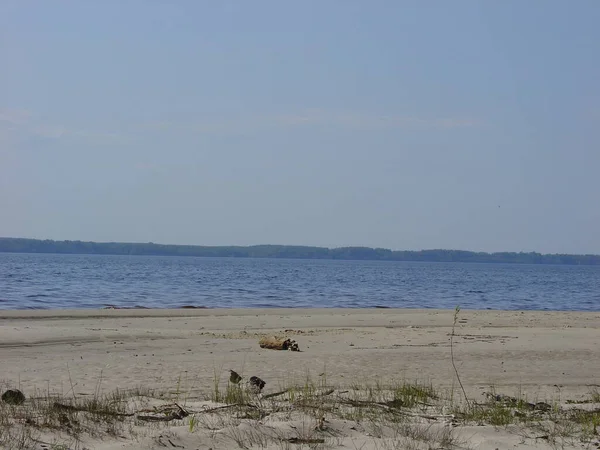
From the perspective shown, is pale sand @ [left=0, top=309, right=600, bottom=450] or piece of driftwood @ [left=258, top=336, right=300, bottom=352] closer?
pale sand @ [left=0, top=309, right=600, bottom=450]

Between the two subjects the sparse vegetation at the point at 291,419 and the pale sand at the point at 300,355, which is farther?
the pale sand at the point at 300,355

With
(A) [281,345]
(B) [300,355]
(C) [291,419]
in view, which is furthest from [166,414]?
(A) [281,345]

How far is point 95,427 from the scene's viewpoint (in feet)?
20.8

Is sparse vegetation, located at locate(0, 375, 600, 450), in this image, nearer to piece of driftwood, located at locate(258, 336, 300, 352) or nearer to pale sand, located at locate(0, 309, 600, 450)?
pale sand, located at locate(0, 309, 600, 450)

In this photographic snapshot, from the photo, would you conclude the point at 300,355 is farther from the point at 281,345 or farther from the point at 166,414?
the point at 166,414

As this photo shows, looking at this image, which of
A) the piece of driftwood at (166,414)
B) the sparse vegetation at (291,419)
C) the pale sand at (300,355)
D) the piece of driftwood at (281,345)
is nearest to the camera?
Answer: the sparse vegetation at (291,419)

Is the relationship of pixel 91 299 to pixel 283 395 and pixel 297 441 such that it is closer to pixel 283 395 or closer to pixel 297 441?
pixel 283 395

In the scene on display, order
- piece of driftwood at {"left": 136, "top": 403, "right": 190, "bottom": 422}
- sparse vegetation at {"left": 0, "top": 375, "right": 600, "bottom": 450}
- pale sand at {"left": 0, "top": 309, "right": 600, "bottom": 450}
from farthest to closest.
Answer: pale sand at {"left": 0, "top": 309, "right": 600, "bottom": 450}
piece of driftwood at {"left": 136, "top": 403, "right": 190, "bottom": 422}
sparse vegetation at {"left": 0, "top": 375, "right": 600, "bottom": 450}

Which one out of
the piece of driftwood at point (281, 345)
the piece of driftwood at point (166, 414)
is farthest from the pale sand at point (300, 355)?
the piece of driftwood at point (166, 414)

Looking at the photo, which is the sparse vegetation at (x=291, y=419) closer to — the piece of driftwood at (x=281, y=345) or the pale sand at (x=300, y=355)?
the pale sand at (x=300, y=355)

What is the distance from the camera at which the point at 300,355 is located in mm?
14289

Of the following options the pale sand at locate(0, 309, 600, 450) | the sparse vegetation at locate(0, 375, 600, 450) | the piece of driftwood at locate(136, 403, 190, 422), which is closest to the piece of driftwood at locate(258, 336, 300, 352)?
the pale sand at locate(0, 309, 600, 450)

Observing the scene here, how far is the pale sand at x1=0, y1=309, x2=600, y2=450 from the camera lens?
1090 centimetres

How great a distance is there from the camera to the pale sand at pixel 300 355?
35.8 feet
